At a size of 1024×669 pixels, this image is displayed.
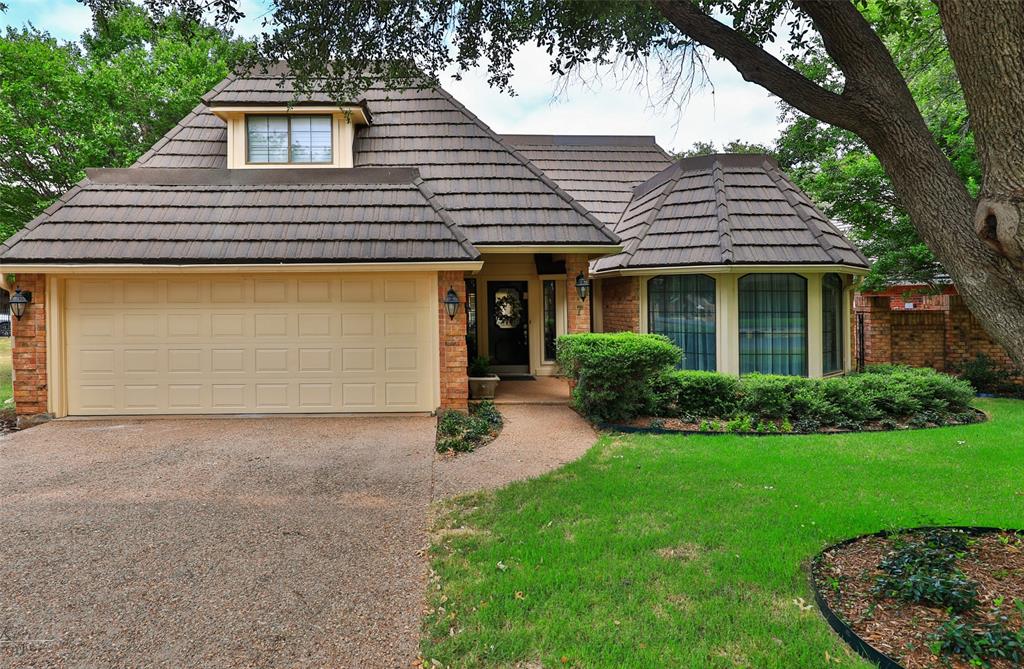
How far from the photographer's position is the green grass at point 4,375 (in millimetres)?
11586

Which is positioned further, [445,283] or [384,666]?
[445,283]

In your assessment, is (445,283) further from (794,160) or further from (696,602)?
(794,160)

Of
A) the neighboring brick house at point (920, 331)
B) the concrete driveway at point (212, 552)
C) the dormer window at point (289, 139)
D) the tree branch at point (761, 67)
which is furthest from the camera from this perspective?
the neighboring brick house at point (920, 331)

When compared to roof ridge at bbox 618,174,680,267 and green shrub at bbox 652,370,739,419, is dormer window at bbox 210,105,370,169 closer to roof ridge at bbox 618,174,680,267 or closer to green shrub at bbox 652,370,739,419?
roof ridge at bbox 618,174,680,267

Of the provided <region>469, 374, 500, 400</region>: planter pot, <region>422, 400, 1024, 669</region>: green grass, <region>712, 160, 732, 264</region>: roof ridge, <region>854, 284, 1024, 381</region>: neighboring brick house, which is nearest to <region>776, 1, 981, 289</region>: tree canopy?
<region>854, 284, 1024, 381</region>: neighboring brick house

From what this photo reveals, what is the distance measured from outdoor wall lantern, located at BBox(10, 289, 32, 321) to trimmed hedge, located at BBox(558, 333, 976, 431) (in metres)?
8.43

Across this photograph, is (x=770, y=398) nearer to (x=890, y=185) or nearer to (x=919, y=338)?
(x=890, y=185)

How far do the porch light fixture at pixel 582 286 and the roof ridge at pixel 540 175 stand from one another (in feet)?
3.58

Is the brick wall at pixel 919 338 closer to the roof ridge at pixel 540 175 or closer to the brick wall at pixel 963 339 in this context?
the brick wall at pixel 963 339

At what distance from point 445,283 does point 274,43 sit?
163 inches

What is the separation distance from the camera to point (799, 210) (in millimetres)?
11328

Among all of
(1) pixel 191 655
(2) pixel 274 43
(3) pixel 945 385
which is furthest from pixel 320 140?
(3) pixel 945 385

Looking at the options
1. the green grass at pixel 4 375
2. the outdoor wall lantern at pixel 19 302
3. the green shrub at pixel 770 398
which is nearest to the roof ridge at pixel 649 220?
the green shrub at pixel 770 398

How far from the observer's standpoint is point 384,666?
292 centimetres
